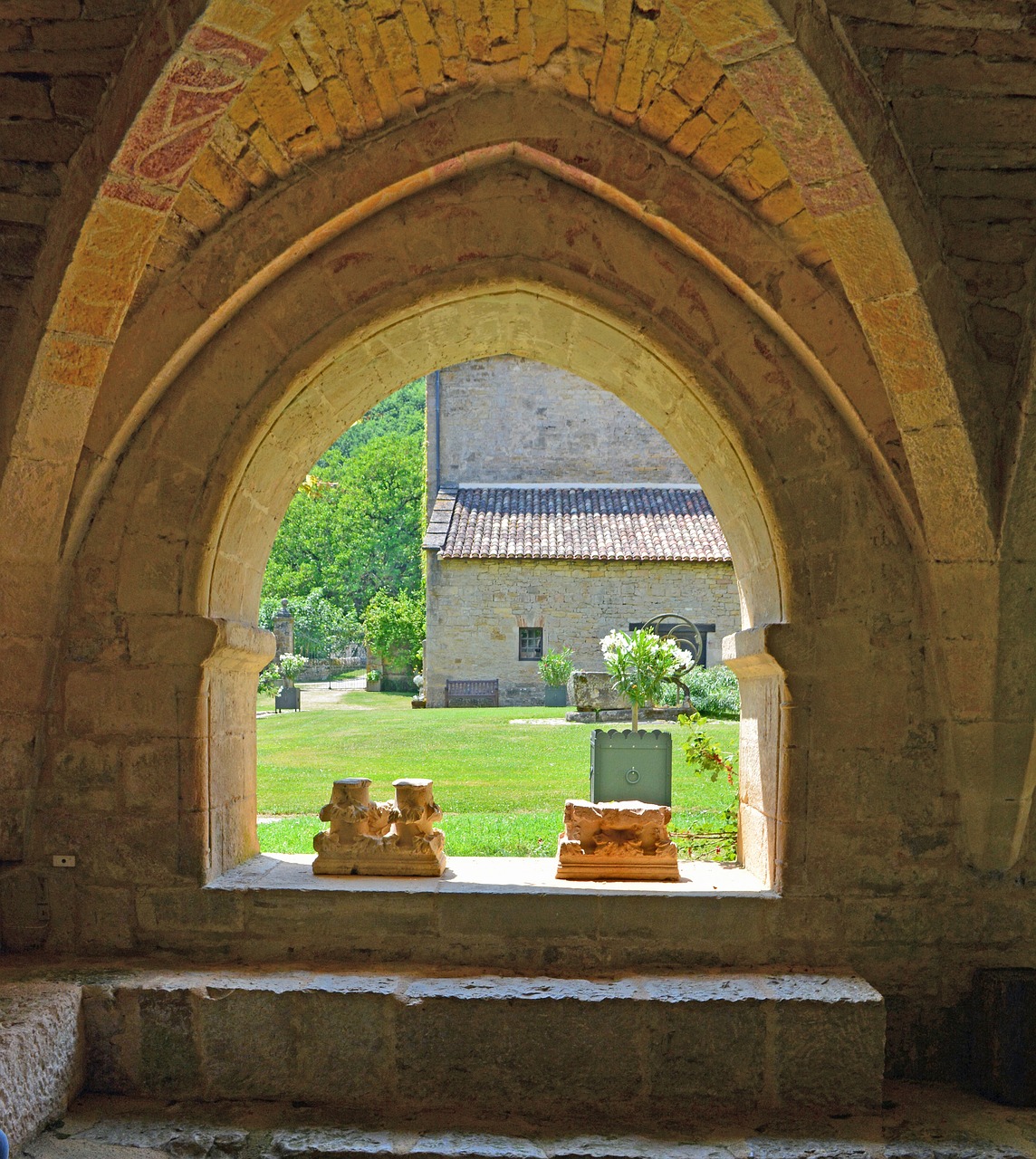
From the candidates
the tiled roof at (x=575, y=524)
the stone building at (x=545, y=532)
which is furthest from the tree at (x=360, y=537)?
the tiled roof at (x=575, y=524)

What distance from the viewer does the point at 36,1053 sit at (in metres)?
3.14

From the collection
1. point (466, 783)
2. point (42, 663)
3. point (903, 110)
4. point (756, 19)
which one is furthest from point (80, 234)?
point (466, 783)

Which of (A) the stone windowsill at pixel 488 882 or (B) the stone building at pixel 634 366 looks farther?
(A) the stone windowsill at pixel 488 882

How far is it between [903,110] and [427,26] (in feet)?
4.83

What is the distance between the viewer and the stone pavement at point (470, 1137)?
3.14 m

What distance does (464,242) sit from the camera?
12.6 feet

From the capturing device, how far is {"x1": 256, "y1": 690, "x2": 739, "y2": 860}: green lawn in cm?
566

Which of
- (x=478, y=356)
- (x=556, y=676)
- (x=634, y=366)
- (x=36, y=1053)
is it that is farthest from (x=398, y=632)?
(x=36, y=1053)

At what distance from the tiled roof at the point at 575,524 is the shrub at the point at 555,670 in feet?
5.54

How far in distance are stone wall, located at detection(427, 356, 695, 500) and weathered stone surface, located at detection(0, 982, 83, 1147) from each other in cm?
1658

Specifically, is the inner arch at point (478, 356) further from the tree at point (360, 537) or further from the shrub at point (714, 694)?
the tree at point (360, 537)

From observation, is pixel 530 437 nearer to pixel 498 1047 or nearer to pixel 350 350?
pixel 350 350

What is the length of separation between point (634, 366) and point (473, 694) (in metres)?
13.3

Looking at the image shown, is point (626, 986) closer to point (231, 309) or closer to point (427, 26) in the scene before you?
point (231, 309)
